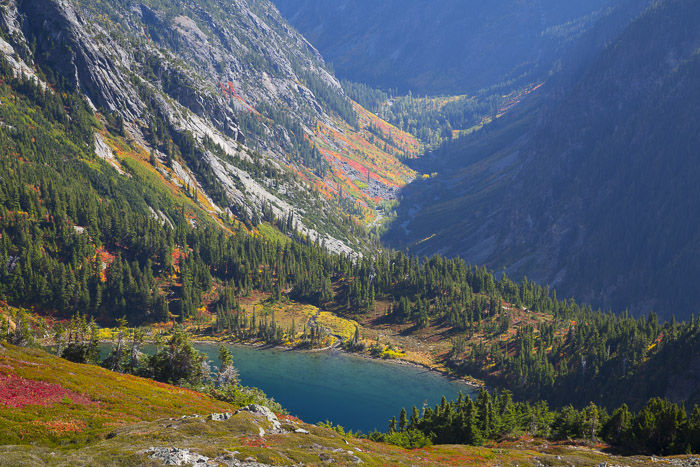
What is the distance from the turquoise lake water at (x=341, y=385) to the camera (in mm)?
148625

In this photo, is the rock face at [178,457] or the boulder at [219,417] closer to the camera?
the rock face at [178,457]

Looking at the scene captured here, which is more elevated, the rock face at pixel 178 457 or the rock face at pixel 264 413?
the rock face at pixel 264 413

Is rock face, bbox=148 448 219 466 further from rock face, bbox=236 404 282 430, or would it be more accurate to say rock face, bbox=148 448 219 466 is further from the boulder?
rock face, bbox=236 404 282 430

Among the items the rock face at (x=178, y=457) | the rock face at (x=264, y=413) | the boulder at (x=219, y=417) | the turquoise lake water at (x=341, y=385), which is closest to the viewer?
the rock face at (x=178, y=457)

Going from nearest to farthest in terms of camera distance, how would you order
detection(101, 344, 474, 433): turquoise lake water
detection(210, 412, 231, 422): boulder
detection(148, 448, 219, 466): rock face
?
detection(148, 448, 219, 466): rock face
detection(210, 412, 231, 422): boulder
detection(101, 344, 474, 433): turquoise lake water

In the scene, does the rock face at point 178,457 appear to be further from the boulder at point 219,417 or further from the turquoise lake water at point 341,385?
the turquoise lake water at point 341,385

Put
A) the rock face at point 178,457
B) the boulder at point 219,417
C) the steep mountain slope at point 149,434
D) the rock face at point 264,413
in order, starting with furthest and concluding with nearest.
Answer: the rock face at point 264,413
the boulder at point 219,417
the steep mountain slope at point 149,434
the rock face at point 178,457

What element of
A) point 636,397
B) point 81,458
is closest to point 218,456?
point 81,458

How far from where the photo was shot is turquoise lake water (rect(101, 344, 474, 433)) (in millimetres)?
148625

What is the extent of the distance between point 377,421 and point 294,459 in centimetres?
9381

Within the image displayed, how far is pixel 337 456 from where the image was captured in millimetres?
61250

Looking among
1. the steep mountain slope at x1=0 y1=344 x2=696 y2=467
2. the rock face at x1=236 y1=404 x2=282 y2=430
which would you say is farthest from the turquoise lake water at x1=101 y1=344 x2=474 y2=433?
the rock face at x1=236 y1=404 x2=282 y2=430

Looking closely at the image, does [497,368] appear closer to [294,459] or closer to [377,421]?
[377,421]

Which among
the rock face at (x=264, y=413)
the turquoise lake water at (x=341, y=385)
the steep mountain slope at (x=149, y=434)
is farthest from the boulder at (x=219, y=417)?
the turquoise lake water at (x=341, y=385)
